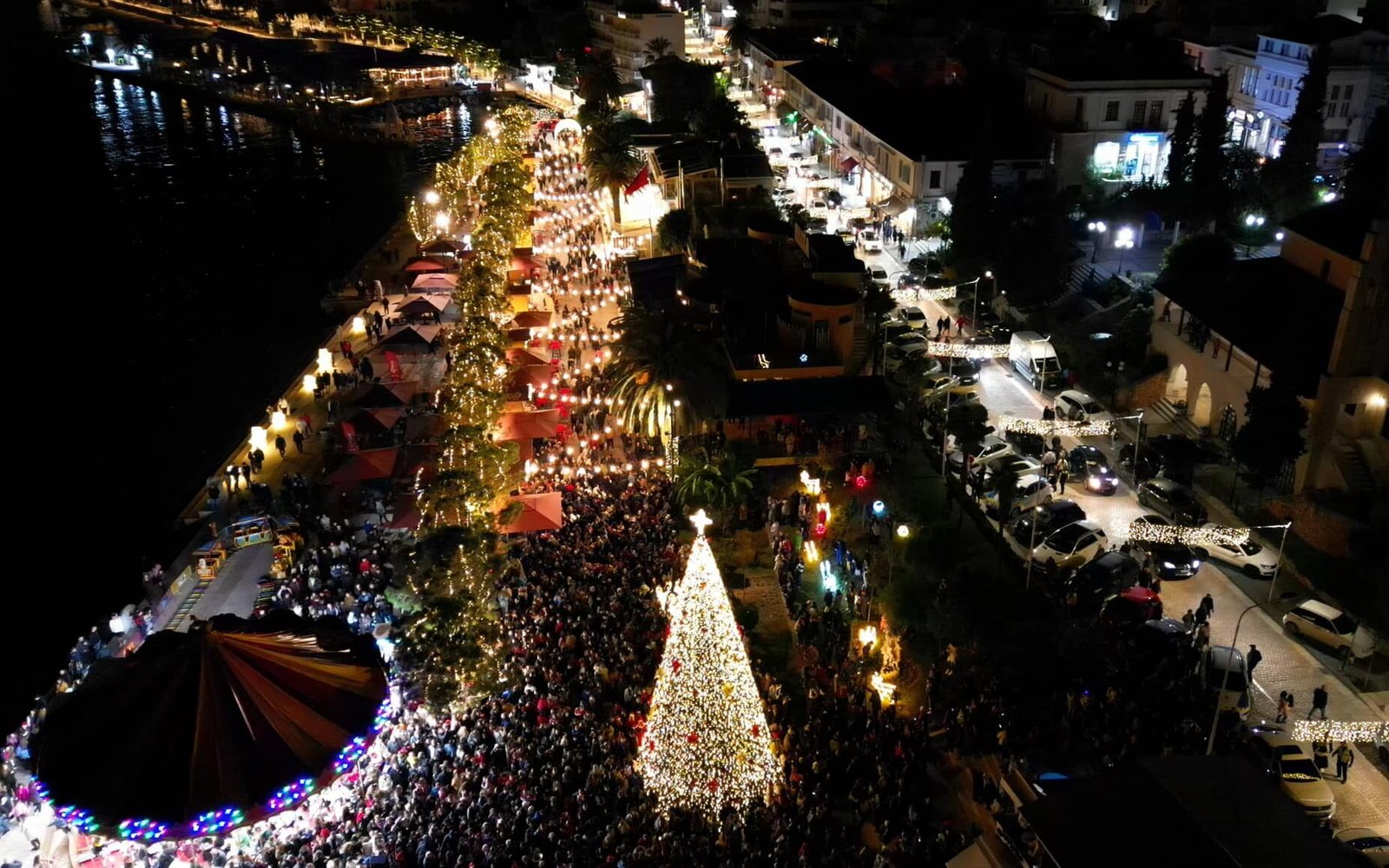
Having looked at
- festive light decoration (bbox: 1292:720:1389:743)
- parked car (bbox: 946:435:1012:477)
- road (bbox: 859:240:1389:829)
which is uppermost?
festive light decoration (bbox: 1292:720:1389:743)

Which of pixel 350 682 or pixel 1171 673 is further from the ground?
pixel 350 682

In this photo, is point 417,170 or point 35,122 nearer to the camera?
point 417,170

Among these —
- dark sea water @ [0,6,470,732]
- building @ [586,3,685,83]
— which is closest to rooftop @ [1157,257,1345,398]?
dark sea water @ [0,6,470,732]

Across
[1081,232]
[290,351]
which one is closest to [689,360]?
[1081,232]

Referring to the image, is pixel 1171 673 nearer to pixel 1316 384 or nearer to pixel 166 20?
pixel 1316 384

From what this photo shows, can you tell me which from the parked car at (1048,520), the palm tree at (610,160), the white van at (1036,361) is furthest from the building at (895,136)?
the parked car at (1048,520)

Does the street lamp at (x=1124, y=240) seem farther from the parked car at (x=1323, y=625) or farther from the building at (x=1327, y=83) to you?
the parked car at (x=1323, y=625)

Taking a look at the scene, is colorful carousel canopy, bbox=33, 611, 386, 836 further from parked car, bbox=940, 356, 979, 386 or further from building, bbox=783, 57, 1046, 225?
building, bbox=783, 57, 1046, 225
